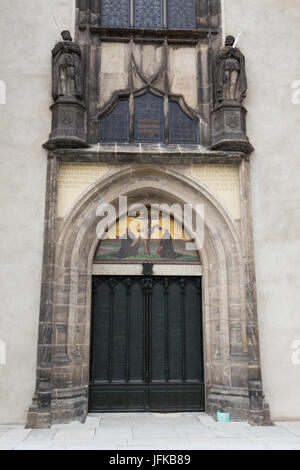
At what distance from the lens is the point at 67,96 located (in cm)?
789

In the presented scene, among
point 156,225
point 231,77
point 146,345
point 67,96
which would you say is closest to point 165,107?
point 231,77

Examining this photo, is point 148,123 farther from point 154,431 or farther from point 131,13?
point 154,431

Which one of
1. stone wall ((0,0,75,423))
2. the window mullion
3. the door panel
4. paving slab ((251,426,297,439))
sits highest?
the window mullion

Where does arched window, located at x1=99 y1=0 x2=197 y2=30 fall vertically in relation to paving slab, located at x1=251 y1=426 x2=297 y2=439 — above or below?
above

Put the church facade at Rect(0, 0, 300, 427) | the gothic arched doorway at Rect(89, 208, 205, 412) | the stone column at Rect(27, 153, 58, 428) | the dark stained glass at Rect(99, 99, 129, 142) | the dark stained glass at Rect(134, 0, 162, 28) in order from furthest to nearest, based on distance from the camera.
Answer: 1. the dark stained glass at Rect(134, 0, 162, 28)
2. the dark stained glass at Rect(99, 99, 129, 142)
3. the gothic arched doorway at Rect(89, 208, 205, 412)
4. the church facade at Rect(0, 0, 300, 427)
5. the stone column at Rect(27, 153, 58, 428)

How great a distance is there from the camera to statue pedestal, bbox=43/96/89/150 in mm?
7695

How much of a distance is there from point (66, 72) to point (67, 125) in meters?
0.94

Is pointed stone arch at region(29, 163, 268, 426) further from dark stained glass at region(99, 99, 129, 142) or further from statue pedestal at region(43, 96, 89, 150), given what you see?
statue pedestal at region(43, 96, 89, 150)

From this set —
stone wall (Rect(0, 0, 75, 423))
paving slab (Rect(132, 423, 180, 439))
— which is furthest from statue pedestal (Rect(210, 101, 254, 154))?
paving slab (Rect(132, 423, 180, 439))

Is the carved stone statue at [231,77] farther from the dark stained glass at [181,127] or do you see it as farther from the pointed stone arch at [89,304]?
the pointed stone arch at [89,304]

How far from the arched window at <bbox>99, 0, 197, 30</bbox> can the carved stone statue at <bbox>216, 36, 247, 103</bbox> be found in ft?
3.97

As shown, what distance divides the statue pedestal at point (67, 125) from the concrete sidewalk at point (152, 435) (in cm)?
450
